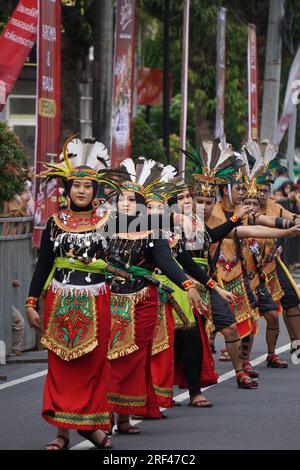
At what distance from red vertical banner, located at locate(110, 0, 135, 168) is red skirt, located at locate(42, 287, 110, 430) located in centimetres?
1086

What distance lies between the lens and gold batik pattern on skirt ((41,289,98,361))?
9.97 metres

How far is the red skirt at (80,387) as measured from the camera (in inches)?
387

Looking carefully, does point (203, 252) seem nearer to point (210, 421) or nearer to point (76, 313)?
point (210, 421)

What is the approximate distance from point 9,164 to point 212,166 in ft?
10.7

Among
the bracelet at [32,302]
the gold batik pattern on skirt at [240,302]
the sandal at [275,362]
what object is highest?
the bracelet at [32,302]

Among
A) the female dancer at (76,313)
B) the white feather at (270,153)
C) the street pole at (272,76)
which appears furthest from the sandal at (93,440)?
the street pole at (272,76)

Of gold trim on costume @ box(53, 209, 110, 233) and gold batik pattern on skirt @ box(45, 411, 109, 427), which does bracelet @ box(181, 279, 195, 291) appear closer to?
gold trim on costume @ box(53, 209, 110, 233)

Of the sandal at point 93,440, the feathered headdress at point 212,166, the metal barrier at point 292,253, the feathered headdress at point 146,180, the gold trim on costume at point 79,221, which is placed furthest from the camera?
the metal barrier at point 292,253

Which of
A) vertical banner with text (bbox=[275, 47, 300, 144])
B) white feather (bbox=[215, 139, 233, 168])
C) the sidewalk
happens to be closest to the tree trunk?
vertical banner with text (bbox=[275, 47, 300, 144])

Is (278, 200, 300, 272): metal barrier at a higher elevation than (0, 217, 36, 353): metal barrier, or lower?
lower

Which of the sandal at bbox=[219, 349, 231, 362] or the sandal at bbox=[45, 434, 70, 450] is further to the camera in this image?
the sandal at bbox=[219, 349, 231, 362]

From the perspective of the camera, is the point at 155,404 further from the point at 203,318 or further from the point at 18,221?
the point at 18,221

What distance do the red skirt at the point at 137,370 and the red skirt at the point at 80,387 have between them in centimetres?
79

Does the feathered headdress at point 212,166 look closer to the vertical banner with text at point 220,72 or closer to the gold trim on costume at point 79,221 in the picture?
the gold trim on costume at point 79,221
